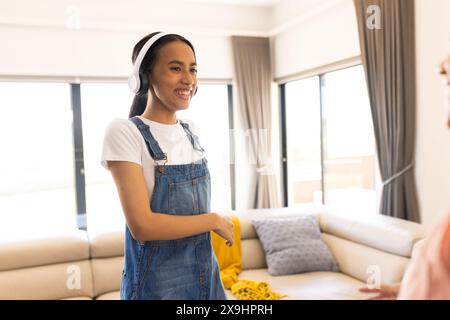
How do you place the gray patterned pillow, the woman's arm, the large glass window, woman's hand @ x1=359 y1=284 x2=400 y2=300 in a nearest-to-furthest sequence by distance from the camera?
woman's hand @ x1=359 y1=284 x2=400 y2=300 < the woman's arm < the large glass window < the gray patterned pillow

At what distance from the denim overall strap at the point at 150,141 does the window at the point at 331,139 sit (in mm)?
616

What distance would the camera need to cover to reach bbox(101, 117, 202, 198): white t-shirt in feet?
1.21

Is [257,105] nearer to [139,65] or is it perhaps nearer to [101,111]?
[101,111]

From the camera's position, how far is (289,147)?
3.32 feet

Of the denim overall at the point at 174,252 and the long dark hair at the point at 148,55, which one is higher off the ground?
the long dark hair at the point at 148,55

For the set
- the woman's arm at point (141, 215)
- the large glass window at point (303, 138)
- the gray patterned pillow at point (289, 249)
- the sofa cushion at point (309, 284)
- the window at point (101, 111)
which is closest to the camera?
the woman's arm at point (141, 215)

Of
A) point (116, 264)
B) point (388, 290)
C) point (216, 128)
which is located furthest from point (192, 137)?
point (116, 264)

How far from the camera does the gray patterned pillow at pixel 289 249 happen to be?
4.42 ft

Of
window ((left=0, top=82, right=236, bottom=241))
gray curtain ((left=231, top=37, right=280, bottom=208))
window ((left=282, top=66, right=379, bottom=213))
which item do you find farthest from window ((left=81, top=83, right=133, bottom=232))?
window ((left=282, top=66, right=379, bottom=213))

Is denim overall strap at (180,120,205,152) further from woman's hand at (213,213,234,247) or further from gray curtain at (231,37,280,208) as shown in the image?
gray curtain at (231,37,280,208)

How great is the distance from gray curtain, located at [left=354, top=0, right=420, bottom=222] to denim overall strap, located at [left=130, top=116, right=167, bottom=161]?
631mm

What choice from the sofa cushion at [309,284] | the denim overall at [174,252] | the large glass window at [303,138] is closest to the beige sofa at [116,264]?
the sofa cushion at [309,284]

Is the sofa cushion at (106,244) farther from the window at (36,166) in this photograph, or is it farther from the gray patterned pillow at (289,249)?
the gray patterned pillow at (289,249)
